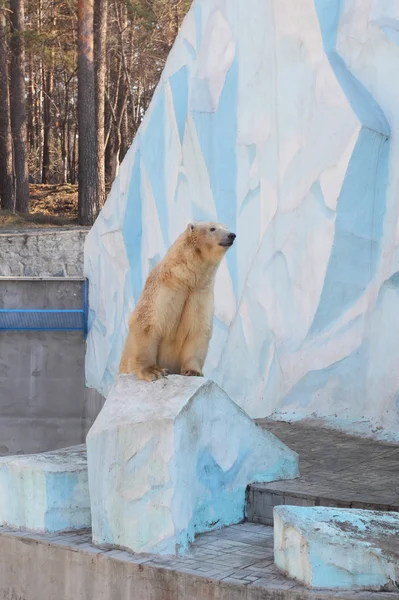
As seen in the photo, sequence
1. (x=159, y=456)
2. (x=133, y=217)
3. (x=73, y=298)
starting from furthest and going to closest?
(x=73, y=298)
(x=133, y=217)
(x=159, y=456)

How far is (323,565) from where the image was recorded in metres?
3.42

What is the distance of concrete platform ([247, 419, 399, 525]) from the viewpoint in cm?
442

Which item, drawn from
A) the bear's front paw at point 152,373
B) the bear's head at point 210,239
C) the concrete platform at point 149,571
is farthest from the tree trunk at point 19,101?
the concrete platform at point 149,571

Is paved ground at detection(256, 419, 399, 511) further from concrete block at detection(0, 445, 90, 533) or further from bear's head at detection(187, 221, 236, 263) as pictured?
bear's head at detection(187, 221, 236, 263)

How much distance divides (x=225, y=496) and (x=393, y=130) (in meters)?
3.72

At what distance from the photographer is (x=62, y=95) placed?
3416 cm

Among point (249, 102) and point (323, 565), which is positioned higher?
point (249, 102)

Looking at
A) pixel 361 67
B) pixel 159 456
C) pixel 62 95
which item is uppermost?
pixel 62 95

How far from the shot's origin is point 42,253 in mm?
15336

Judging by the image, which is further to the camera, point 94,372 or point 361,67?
point 94,372

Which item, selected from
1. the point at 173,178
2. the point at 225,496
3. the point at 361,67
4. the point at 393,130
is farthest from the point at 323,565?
the point at 173,178

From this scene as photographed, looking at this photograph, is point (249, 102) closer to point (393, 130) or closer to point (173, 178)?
point (173, 178)

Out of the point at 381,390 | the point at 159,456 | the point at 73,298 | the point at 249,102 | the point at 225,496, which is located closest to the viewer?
the point at 159,456

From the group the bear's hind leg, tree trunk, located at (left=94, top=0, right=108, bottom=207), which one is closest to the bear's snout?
the bear's hind leg
